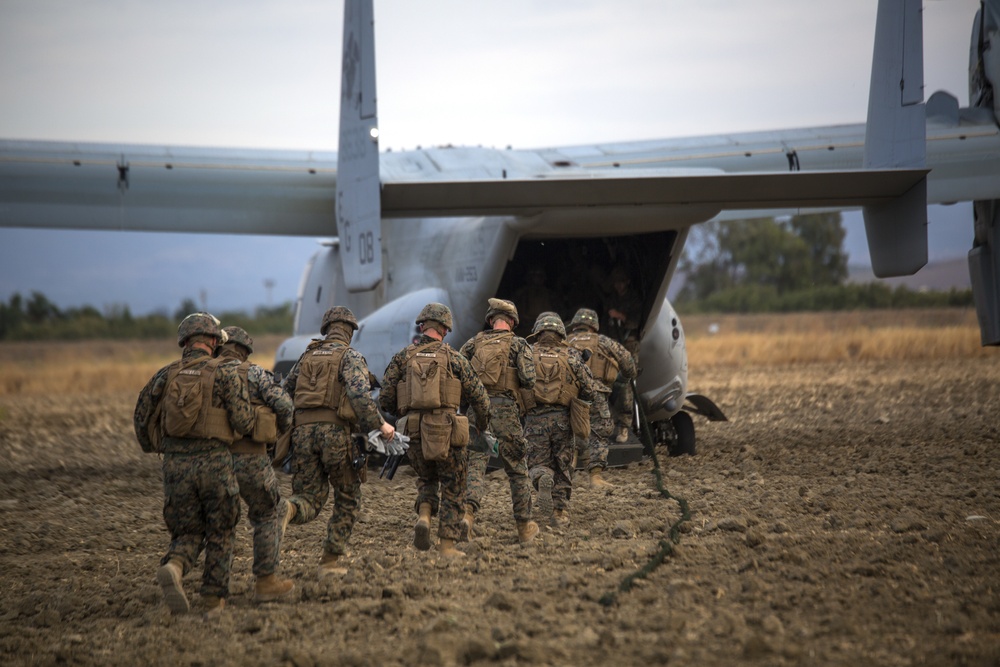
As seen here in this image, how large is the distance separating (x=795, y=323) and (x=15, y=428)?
99.5ft

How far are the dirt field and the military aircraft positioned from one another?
6.48 feet

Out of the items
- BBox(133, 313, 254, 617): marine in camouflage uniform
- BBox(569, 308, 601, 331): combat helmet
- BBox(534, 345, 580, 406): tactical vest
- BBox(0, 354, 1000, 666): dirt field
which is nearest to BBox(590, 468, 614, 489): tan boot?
BBox(0, 354, 1000, 666): dirt field

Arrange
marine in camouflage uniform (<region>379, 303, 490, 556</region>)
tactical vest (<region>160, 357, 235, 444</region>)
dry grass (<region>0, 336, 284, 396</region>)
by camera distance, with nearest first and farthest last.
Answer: tactical vest (<region>160, 357, 235, 444</region>) < marine in camouflage uniform (<region>379, 303, 490, 556</region>) < dry grass (<region>0, 336, 284, 396</region>)

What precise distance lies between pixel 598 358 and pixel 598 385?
271 mm

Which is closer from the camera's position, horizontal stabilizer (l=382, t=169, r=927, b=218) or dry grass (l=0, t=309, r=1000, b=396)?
horizontal stabilizer (l=382, t=169, r=927, b=218)

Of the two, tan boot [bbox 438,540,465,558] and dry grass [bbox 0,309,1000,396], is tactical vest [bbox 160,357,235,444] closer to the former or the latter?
tan boot [bbox 438,540,465,558]

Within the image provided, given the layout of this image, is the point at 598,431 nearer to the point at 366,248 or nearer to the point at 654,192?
the point at 654,192

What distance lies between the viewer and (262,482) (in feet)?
21.6

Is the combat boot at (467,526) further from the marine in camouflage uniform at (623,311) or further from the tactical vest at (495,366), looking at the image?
the marine in camouflage uniform at (623,311)

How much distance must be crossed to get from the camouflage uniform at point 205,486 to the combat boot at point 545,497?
3.09m

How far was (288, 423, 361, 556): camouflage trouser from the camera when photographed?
7148mm

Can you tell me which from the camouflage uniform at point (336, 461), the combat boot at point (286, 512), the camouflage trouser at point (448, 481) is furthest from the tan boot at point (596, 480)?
the combat boot at point (286, 512)

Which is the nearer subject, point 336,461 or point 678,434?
point 336,461

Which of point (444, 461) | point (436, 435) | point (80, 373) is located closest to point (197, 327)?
point (436, 435)
